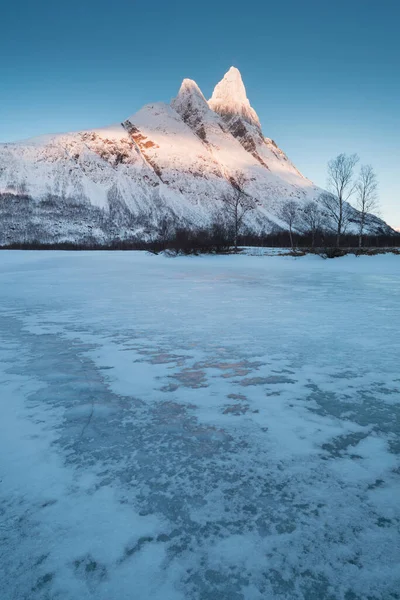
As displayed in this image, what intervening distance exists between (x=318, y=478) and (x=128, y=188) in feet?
610

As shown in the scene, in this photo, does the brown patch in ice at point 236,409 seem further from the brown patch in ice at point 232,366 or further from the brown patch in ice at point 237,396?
the brown patch in ice at point 232,366

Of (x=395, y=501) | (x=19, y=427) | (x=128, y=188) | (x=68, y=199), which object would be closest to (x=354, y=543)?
(x=395, y=501)

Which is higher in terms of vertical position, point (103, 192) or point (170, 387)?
point (103, 192)

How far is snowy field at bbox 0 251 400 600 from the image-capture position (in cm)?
157

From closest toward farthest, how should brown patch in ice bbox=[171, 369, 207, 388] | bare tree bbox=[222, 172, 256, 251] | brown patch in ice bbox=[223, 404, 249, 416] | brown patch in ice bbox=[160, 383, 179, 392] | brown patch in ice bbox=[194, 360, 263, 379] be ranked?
brown patch in ice bbox=[223, 404, 249, 416], brown patch in ice bbox=[160, 383, 179, 392], brown patch in ice bbox=[171, 369, 207, 388], brown patch in ice bbox=[194, 360, 263, 379], bare tree bbox=[222, 172, 256, 251]

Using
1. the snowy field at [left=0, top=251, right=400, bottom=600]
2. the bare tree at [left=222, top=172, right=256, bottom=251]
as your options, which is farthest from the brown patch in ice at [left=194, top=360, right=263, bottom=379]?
the bare tree at [left=222, top=172, right=256, bottom=251]

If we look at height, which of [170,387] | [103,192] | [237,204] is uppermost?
[103,192]

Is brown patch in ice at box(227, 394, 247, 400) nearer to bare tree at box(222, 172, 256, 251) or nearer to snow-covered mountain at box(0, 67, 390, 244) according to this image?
bare tree at box(222, 172, 256, 251)

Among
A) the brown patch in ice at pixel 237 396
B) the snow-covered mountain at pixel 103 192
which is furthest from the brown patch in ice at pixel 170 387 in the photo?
the snow-covered mountain at pixel 103 192

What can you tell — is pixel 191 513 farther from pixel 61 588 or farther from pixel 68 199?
pixel 68 199

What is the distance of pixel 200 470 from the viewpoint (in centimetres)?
234

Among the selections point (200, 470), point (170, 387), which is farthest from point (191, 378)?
point (200, 470)

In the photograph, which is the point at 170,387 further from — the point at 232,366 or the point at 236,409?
the point at 232,366

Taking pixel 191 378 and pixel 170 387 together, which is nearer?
pixel 170 387
